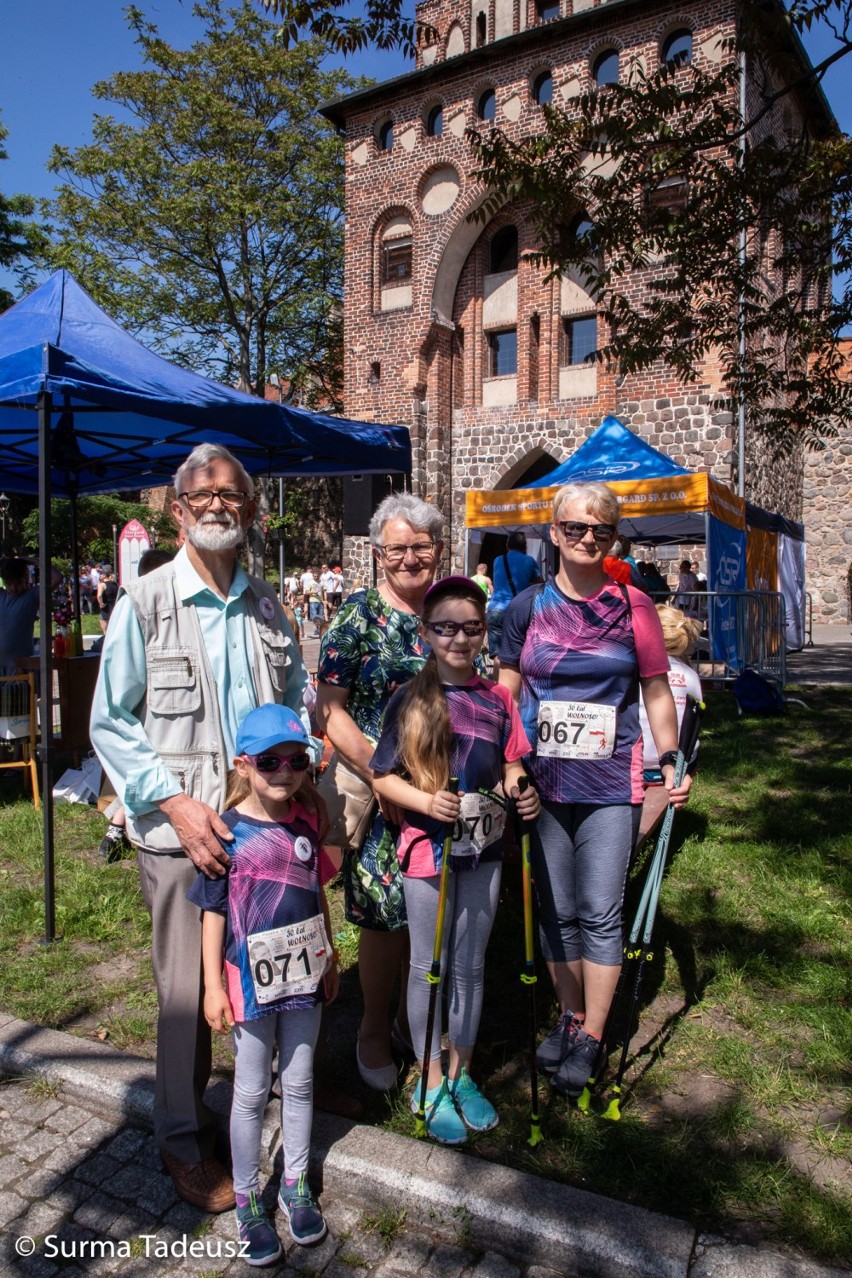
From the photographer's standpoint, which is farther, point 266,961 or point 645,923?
point 645,923

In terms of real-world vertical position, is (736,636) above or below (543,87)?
below

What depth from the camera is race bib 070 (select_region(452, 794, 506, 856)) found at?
8.39ft

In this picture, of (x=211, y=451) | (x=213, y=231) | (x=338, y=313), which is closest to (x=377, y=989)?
(x=211, y=451)

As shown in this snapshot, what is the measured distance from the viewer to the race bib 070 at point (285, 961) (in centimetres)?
228

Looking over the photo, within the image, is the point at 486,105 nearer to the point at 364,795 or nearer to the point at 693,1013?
the point at 364,795

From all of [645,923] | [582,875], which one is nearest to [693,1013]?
[645,923]

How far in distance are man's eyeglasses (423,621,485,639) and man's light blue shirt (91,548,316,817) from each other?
0.57m

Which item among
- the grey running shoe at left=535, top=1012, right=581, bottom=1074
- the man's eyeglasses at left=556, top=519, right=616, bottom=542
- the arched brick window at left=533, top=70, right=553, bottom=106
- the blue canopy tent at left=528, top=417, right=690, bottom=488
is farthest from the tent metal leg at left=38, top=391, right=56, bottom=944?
the arched brick window at left=533, top=70, right=553, bottom=106

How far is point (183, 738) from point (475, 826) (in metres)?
0.89

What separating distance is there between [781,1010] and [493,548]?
2131cm

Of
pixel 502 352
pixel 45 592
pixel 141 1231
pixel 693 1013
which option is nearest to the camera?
pixel 141 1231

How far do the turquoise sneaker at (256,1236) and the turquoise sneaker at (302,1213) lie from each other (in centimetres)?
6

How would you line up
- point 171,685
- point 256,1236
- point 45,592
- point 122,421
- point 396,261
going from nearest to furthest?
point 256,1236, point 171,685, point 45,592, point 122,421, point 396,261

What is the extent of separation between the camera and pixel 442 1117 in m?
2.66
